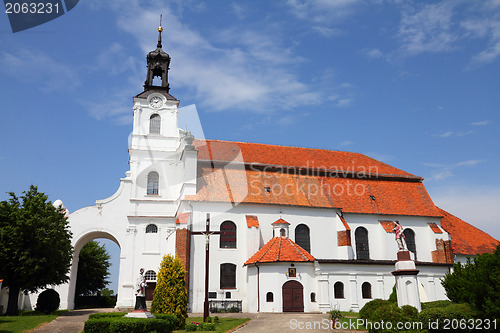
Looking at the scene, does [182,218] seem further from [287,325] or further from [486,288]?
[486,288]

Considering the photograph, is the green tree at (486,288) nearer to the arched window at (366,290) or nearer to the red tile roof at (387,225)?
the arched window at (366,290)

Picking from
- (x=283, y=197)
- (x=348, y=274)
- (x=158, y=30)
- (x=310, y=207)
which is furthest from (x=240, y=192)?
(x=158, y=30)

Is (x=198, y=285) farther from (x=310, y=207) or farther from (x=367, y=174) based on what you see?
(x=367, y=174)

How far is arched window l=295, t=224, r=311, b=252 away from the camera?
36.7 meters

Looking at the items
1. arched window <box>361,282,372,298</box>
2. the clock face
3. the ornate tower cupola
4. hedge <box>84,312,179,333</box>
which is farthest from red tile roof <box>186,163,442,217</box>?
hedge <box>84,312,179,333</box>

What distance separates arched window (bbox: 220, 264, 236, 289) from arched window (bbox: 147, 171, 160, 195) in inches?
388

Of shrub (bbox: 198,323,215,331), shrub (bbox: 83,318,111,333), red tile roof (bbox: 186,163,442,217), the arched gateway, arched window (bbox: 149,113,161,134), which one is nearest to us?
shrub (bbox: 83,318,111,333)

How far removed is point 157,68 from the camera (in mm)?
42188

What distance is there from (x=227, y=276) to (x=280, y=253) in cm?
497

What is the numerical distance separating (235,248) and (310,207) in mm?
7702

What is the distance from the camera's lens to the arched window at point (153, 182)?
38.7 m

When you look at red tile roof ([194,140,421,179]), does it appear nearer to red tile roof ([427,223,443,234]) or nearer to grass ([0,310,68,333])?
red tile roof ([427,223,443,234])

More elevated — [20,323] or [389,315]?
[389,315]

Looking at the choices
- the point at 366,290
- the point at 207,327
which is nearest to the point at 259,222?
the point at 366,290
